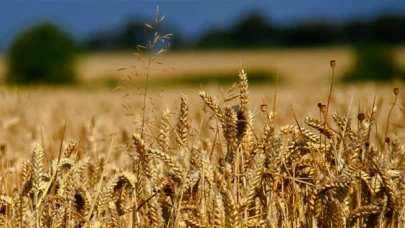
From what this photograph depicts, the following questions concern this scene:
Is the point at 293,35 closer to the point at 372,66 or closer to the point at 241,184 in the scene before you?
the point at 372,66

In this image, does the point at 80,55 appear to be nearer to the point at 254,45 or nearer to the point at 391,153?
the point at 254,45

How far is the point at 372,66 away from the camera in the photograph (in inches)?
1919

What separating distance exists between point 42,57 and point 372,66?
82.3 ft

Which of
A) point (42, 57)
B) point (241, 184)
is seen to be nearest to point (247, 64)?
point (42, 57)

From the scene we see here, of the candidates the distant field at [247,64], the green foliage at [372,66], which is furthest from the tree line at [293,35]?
the green foliage at [372,66]

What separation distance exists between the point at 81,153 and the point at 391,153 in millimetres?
1427

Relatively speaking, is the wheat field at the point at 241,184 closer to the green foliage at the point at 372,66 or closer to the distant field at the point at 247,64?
the distant field at the point at 247,64

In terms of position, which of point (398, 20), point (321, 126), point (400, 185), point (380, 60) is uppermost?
point (398, 20)

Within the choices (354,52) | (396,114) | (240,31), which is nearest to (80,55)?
(354,52)

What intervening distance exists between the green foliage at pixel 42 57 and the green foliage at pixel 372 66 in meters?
21.1

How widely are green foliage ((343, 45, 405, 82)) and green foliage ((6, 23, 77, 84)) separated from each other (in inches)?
832

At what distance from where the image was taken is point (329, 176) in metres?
2.04

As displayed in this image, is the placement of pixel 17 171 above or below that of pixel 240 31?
below

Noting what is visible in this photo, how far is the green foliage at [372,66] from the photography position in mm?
47978
